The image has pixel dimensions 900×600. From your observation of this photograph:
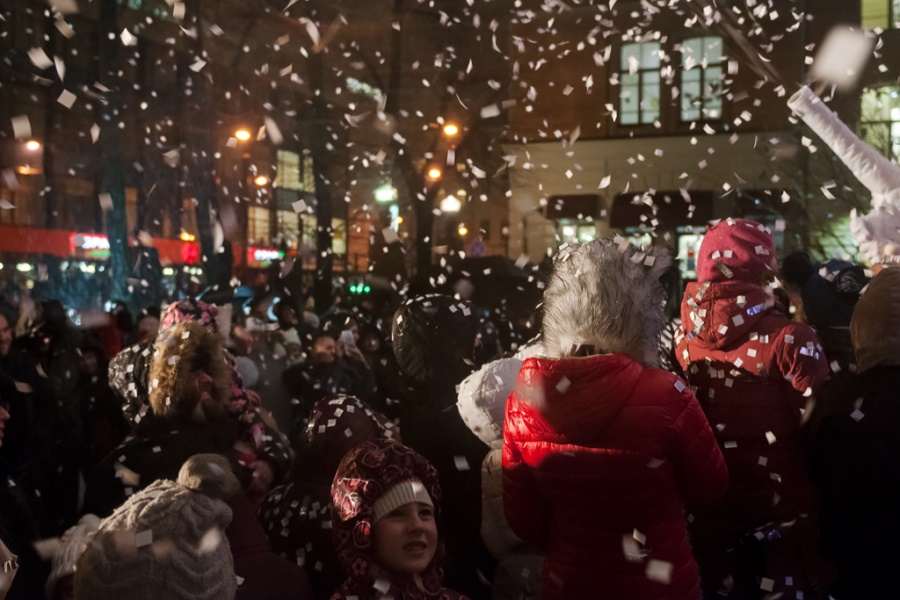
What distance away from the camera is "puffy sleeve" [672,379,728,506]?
255 cm

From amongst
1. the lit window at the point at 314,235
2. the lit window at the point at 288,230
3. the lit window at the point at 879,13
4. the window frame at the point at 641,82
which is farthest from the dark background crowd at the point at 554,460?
the lit window at the point at 288,230

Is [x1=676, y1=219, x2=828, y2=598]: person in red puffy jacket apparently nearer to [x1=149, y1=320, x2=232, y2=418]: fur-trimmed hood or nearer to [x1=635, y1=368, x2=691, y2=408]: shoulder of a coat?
[x1=635, y1=368, x2=691, y2=408]: shoulder of a coat

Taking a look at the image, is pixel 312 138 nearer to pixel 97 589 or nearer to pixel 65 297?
pixel 65 297

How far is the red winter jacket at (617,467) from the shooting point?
2.54m

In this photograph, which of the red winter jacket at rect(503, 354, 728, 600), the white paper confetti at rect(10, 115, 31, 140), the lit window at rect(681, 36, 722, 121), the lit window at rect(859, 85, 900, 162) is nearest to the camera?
the red winter jacket at rect(503, 354, 728, 600)

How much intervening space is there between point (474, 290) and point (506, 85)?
11.5 meters

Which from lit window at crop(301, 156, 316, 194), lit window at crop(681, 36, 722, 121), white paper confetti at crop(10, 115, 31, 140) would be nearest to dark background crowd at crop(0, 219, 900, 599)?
lit window at crop(681, 36, 722, 121)

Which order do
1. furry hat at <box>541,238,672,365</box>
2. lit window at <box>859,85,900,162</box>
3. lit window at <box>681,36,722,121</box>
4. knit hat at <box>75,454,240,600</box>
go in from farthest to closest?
1. lit window at <box>681,36,722,121</box>
2. lit window at <box>859,85,900,162</box>
3. furry hat at <box>541,238,672,365</box>
4. knit hat at <box>75,454,240,600</box>

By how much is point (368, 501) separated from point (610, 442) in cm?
79

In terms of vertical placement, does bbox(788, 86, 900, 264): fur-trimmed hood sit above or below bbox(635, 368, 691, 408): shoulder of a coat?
above

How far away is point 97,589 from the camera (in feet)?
7.19

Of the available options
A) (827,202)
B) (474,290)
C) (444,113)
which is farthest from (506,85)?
(474,290)

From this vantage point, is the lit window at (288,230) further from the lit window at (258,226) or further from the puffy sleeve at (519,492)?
the puffy sleeve at (519,492)

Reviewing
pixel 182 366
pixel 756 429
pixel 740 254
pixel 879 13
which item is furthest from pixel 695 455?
pixel 879 13
